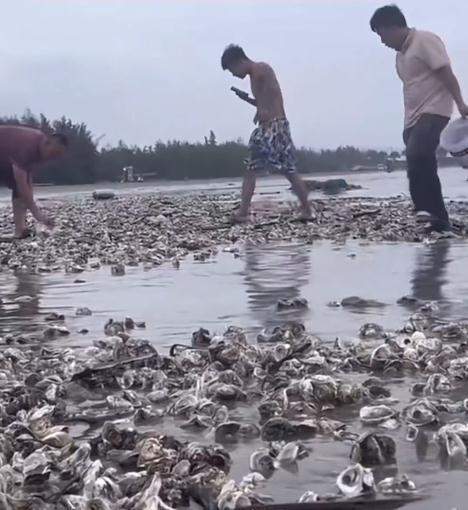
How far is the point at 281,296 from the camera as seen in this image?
6617 millimetres

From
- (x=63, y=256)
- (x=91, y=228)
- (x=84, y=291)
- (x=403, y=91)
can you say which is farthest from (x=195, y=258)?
(x=91, y=228)

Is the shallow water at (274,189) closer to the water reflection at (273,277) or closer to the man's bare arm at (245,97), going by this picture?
the man's bare arm at (245,97)

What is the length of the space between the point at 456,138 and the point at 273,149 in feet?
10.3

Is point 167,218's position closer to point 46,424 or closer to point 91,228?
point 91,228

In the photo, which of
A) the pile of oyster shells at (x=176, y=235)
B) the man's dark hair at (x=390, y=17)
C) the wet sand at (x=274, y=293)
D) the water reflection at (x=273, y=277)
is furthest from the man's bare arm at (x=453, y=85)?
the water reflection at (x=273, y=277)

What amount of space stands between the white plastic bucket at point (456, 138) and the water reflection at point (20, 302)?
15.3 ft

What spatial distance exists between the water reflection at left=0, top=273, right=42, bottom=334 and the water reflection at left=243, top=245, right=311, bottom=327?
135 centimetres

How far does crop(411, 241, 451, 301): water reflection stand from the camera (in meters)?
6.44

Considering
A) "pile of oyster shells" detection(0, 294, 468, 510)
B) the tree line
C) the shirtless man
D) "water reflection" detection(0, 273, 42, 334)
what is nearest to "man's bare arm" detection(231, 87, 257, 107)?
the shirtless man

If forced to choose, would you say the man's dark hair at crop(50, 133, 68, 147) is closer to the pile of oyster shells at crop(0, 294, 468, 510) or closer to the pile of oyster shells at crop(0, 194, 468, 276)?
the pile of oyster shells at crop(0, 194, 468, 276)

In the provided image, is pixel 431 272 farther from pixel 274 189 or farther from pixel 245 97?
pixel 274 189

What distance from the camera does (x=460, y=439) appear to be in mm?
2988

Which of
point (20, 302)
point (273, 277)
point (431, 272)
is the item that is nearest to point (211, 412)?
Result: point (20, 302)

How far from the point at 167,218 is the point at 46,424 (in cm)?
1306
